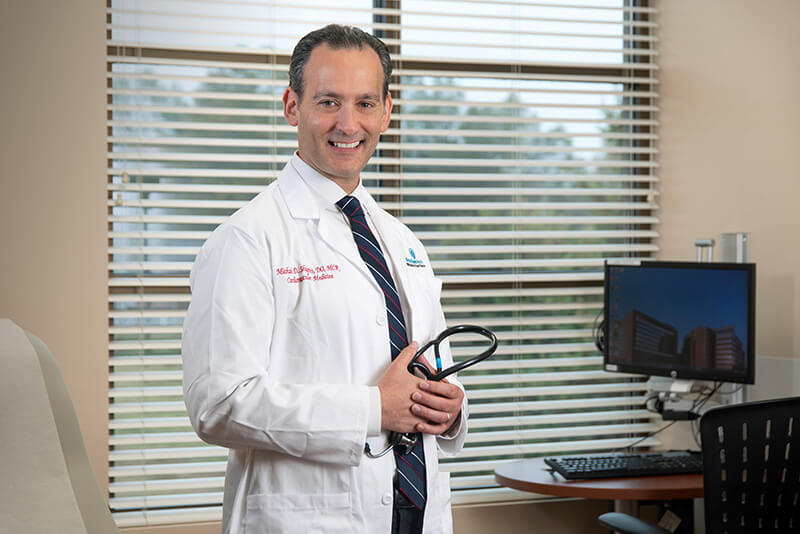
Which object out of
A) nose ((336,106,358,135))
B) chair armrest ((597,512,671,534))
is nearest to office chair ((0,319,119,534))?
nose ((336,106,358,135))

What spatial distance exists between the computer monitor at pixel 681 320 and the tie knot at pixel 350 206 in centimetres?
158

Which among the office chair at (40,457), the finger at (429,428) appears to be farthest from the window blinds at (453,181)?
the finger at (429,428)

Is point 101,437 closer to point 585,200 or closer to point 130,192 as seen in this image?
point 130,192

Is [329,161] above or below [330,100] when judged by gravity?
below

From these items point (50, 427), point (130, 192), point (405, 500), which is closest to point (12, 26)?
point (130, 192)

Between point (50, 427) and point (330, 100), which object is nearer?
point (50, 427)

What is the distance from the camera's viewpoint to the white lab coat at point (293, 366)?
1.32 metres

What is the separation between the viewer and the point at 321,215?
5.09 feet

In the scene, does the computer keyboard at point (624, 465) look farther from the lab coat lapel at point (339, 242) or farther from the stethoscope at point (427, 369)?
the lab coat lapel at point (339, 242)

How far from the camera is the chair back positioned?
1.85 m

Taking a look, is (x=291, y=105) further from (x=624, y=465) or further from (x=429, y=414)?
(x=624, y=465)

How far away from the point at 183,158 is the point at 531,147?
A: 1.42m

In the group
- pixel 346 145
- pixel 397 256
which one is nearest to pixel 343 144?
pixel 346 145

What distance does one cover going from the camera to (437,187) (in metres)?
3.19
